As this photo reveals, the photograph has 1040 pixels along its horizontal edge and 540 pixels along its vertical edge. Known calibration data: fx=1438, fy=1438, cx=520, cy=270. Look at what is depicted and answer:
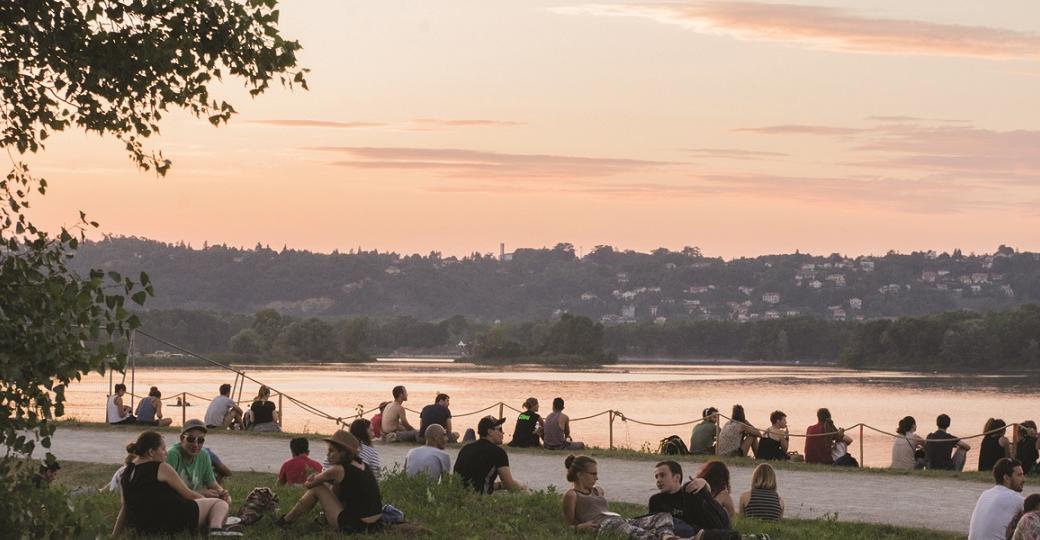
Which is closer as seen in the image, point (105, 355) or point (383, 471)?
point (105, 355)

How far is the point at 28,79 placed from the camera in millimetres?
9680

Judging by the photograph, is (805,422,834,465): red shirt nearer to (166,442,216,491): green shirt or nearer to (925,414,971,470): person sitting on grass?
(925,414,971,470): person sitting on grass

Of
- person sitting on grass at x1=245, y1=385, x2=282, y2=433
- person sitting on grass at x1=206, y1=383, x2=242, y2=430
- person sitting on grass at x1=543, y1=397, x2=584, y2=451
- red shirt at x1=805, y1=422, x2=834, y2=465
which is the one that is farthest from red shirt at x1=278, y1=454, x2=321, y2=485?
person sitting on grass at x1=206, y1=383, x2=242, y2=430

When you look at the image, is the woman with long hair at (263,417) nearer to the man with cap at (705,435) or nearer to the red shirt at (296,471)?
the man with cap at (705,435)

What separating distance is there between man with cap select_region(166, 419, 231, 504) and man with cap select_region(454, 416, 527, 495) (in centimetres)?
303

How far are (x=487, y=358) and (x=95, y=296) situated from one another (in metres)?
137

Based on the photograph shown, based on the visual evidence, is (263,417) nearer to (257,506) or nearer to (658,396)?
(257,506)

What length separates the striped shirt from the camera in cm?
1485

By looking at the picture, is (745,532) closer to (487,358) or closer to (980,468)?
(980,468)

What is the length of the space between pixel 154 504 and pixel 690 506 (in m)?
4.59

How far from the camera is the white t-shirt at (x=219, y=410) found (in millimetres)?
26359

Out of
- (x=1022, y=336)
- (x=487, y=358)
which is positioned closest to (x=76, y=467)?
(x=1022, y=336)

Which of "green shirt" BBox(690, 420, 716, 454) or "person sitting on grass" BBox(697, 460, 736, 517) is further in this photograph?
"green shirt" BBox(690, 420, 716, 454)

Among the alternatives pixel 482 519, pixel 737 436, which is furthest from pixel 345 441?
pixel 737 436
